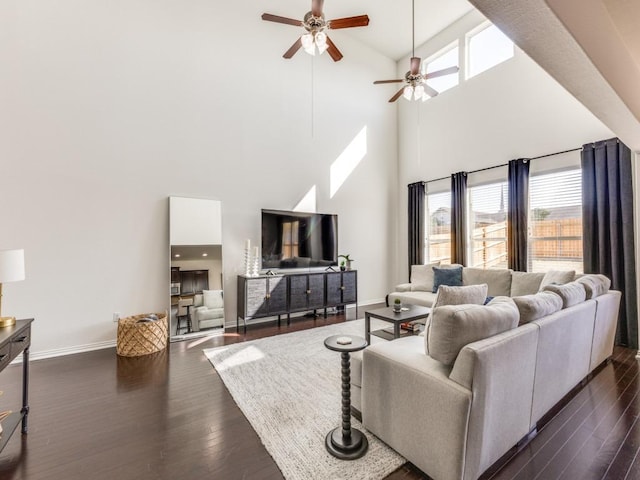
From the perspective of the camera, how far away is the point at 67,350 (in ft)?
11.5

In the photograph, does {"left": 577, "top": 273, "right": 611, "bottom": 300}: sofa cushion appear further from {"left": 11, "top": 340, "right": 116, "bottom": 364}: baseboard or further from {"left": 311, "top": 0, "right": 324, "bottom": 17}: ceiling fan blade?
{"left": 11, "top": 340, "right": 116, "bottom": 364}: baseboard

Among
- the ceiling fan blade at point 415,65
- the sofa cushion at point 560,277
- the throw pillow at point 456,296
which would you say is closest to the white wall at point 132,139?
the ceiling fan blade at point 415,65

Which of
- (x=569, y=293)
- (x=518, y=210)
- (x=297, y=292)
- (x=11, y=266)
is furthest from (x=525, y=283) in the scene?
(x=11, y=266)

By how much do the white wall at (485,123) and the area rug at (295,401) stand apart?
12.8ft

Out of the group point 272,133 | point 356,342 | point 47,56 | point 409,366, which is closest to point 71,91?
point 47,56

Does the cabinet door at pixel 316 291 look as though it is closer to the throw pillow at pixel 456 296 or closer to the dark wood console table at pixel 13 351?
the throw pillow at pixel 456 296

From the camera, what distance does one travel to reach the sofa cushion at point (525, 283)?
404 centimetres

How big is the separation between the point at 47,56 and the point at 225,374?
13.7 feet

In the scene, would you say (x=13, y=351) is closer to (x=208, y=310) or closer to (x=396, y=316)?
(x=208, y=310)

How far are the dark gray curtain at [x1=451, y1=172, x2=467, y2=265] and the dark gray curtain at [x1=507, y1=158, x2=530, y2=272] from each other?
79 centimetres

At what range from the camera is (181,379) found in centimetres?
284

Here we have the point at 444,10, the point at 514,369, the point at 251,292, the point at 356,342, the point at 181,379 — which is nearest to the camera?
the point at 514,369

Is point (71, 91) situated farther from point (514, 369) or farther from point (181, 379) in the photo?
point (514, 369)

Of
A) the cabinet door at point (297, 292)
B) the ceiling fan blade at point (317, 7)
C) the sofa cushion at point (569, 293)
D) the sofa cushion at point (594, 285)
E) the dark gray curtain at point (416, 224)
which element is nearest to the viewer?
the sofa cushion at point (569, 293)
